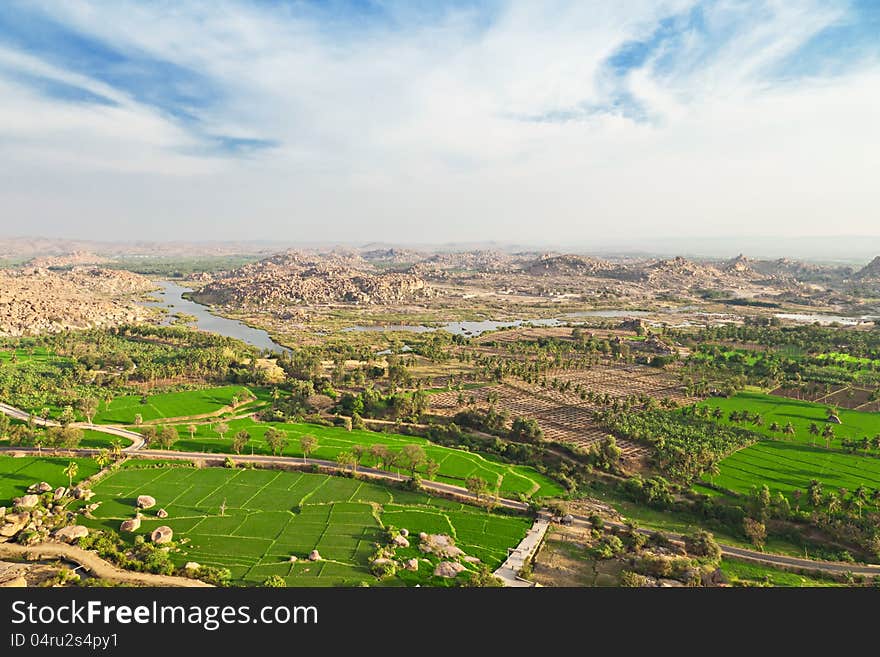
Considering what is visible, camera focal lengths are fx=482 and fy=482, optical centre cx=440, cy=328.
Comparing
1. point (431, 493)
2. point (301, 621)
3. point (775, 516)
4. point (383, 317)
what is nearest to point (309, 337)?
point (383, 317)

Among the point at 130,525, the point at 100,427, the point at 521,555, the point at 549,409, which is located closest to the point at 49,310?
the point at 100,427

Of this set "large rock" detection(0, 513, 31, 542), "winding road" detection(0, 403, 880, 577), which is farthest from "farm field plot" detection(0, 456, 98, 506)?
"large rock" detection(0, 513, 31, 542)

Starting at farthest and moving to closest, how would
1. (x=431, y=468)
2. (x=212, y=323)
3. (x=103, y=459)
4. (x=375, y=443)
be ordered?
(x=212, y=323) → (x=375, y=443) → (x=431, y=468) → (x=103, y=459)

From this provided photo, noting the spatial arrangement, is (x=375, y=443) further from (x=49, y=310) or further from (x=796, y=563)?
(x=49, y=310)

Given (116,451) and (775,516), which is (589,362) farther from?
(116,451)

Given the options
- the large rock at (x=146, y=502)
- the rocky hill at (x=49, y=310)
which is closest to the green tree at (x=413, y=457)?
the large rock at (x=146, y=502)

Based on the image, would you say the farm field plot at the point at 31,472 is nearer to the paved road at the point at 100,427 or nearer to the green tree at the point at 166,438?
the paved road at the point at 100,427
